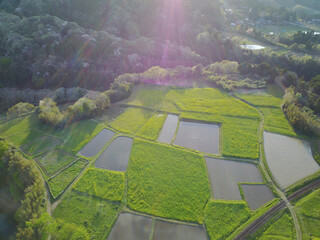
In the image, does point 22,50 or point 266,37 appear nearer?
point 22,50

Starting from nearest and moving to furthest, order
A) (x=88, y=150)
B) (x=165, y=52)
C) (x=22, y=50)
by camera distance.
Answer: (x=88, y=150), (x=22, y=50), (x=165, y=52)

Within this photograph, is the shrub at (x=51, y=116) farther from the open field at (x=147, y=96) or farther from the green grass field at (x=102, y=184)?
the open field at (x=147, y=96)

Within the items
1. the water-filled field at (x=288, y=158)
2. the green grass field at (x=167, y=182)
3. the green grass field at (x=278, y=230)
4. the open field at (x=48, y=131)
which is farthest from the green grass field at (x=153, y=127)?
the green grass field at (x=278, y=230)

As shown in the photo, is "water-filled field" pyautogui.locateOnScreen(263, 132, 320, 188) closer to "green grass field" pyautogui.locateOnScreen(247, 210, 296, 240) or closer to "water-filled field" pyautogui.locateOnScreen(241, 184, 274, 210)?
"water-filled field" pyautogui.locateOnScreen(241, 184, 274, 210)

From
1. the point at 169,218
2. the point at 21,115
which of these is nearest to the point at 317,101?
the point at 169,218

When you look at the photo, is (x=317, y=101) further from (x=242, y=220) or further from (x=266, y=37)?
(x=266, y=37)

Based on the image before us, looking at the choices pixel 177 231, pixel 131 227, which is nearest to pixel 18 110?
pixel 131 227
